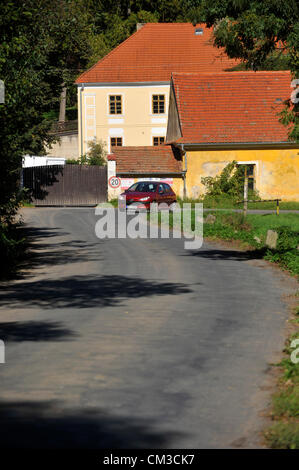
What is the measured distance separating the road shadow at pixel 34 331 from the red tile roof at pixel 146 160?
115ft

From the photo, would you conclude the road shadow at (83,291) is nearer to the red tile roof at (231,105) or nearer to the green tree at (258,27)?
the green tree at (258,27)

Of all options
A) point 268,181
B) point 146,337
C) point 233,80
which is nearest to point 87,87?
point 233,80

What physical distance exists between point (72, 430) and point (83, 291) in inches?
342

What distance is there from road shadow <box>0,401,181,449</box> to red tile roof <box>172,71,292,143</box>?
131ft

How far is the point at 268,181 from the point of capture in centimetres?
4728

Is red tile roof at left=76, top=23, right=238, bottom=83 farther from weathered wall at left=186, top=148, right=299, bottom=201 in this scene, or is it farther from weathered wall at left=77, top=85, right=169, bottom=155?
weathered wall at left=186, top=148, right=299, bottom=201

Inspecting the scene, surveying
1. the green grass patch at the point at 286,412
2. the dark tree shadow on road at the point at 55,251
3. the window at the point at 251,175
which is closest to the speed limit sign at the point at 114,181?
the window at the point at 251,175

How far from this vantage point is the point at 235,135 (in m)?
47.1

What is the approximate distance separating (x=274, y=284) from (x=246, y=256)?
5283 millimetres

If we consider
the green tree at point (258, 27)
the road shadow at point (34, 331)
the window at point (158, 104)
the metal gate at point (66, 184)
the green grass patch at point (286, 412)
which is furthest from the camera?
the window at point (158, 104)

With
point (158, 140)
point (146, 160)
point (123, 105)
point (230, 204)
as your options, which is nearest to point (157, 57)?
point (123, 105)

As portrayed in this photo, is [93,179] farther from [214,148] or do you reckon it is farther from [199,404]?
[199,404]

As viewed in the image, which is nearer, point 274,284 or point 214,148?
point 274,284

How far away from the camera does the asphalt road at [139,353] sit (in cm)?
671
